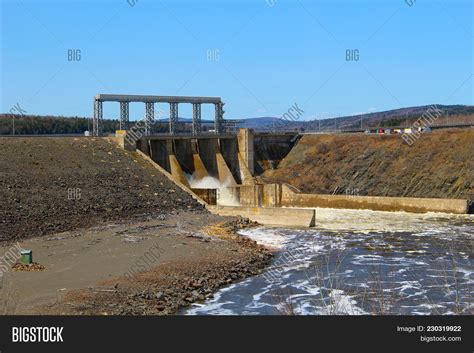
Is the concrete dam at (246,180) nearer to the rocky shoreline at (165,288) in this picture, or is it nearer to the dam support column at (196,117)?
the dam support column at (196,117)

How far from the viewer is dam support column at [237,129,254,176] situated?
194 feet

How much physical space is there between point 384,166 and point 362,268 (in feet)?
101

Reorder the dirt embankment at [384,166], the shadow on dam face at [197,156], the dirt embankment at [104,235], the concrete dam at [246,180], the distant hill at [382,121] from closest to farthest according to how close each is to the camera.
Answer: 1. the dirt embankment at [104,235]
2. the concrete dam at [246,180]
3. the dirt embankment at [384,166]
4. the shadow on dam face at [197,156]
5. the distant hill at [382,121]

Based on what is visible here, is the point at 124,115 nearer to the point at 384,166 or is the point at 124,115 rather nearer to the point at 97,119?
the point at 97,119

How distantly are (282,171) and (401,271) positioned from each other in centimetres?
3547

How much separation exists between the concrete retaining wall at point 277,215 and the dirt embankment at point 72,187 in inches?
111

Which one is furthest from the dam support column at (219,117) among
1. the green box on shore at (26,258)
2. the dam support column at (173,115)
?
the green box on shore at (26,258)

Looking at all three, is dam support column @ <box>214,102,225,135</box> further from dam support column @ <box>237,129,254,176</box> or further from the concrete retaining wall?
the concrete retaining wall

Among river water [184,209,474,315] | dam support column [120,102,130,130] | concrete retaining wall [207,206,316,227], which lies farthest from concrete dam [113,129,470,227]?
dam support column [120,102,130,130]

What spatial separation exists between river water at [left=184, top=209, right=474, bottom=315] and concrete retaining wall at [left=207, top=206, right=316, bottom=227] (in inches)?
48.7

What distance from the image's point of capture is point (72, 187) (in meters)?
38.9

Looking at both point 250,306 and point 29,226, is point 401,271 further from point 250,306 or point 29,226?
point 29,226

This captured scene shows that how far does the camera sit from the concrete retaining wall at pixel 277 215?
3859 centimetres

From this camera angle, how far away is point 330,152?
61188 millimetres
